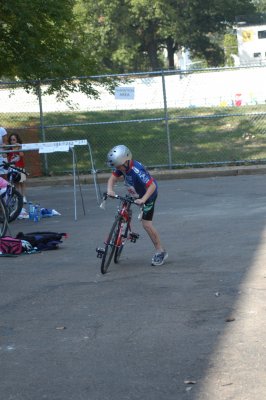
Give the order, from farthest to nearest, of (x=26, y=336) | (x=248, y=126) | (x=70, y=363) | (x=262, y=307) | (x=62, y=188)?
(x=248, y=126), (x=62, y=188), (x=262, y=307), (x=26, y=336), (x=70, y=363)

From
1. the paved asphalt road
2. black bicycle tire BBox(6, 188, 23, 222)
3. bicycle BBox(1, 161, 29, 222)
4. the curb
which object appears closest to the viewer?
the paved asphalt road

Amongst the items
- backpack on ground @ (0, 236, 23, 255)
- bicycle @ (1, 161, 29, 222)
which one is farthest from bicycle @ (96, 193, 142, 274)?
bicycle @ (1, 161, 29, 222)

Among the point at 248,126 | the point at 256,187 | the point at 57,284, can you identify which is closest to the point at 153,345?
the point at 57,284

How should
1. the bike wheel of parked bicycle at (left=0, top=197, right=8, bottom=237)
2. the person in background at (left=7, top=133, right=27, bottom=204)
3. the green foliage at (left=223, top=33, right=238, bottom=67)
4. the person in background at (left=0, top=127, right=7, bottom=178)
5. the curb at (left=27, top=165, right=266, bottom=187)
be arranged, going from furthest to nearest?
1. the green foliage at (left=223, top=33, right=238, bottom=67)
2. the curb at (left=27, top=165, right=266, bottom=187)
3. the person in background at (left=7, top=133, right=27, bottom=204)
4. the person in background at (left=0, top=127, right=7, bottom=178)
5. the bike wheel of parked bicycle at (left=0, top=197, right=8, bottom=237)

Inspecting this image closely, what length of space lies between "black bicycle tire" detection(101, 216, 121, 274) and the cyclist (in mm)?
359

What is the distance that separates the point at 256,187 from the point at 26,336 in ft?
36.4

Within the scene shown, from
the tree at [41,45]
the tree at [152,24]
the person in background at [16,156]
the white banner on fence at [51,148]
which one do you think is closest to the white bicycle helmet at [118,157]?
the white banner on fence at [51,148]

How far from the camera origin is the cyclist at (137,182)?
10242mm

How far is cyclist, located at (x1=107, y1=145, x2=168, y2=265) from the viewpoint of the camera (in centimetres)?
1024

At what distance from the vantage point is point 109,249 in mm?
10359

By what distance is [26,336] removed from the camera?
7605mm

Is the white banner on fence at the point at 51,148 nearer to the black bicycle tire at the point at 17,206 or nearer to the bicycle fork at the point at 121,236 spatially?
the black bicycle tire at the point at 17,206

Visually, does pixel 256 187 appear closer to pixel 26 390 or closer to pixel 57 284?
pixel 57 284

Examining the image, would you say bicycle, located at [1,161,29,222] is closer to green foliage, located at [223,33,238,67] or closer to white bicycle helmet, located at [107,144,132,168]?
white bicycle helmet, located at [107,144,132,168]
